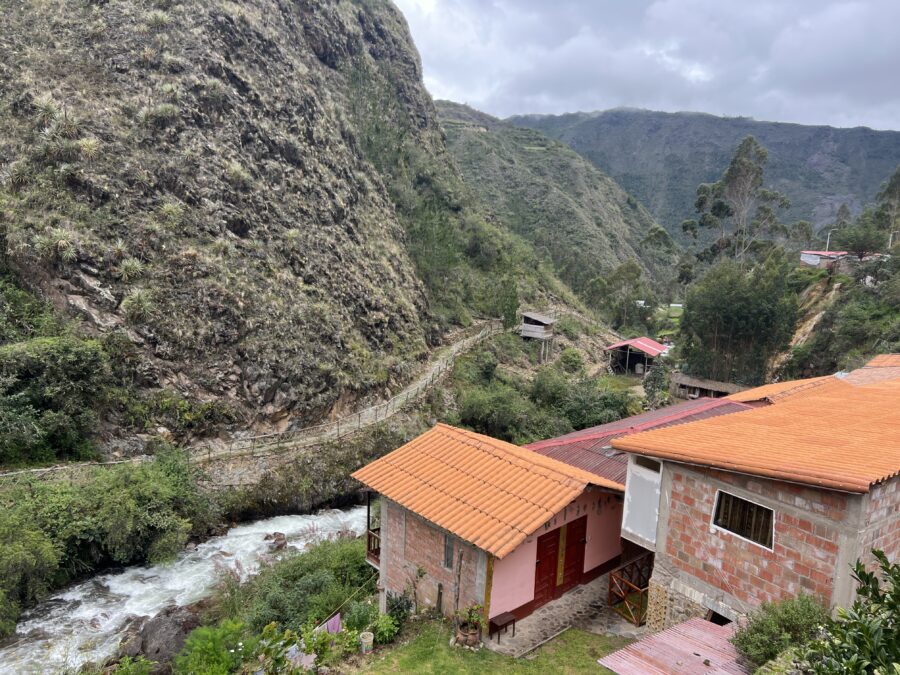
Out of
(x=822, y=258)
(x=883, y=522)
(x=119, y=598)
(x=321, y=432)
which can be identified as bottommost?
(x=119, y=598)

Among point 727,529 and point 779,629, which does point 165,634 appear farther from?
point 779,629

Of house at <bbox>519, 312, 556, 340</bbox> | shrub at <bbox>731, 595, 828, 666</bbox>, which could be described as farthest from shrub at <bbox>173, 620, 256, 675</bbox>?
house at <bbox>519, 312, 556, 340</bbox>

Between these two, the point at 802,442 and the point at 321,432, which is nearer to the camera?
the point at 802,442

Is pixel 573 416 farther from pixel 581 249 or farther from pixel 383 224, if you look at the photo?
pixel 581 249

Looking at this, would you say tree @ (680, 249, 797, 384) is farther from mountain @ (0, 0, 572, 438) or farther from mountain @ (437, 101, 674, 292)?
mountain @ (437, 101, 674, 292)

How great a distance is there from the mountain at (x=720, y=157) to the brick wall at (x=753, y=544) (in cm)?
12239

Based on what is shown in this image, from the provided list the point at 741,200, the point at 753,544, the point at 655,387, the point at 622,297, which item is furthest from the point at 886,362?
the point at 741,200

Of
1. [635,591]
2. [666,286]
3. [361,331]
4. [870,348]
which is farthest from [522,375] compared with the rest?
[666,286]

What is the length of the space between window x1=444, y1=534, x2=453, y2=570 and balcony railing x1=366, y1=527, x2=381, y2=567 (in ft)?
10.5

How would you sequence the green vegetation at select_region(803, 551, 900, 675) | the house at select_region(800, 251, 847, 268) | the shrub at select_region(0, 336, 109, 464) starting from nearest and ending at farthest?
the green vegetation at select_region(803, 551, 900, 675)
the shrub at select_region(0, 336, 109, 464)
the house at select_region(800, 251, 847, 268)

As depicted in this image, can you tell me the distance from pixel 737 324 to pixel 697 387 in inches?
211

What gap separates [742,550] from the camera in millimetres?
9070

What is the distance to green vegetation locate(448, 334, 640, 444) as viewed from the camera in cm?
3059

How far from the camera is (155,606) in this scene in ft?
52.2
